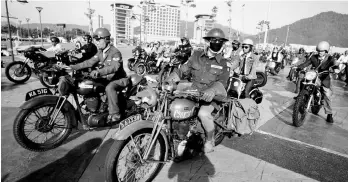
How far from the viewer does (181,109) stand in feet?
8.29

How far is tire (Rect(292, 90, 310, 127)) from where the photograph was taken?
→ 15.6 ft

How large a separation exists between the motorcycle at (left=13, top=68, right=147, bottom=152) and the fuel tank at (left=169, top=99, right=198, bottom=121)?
0.72m

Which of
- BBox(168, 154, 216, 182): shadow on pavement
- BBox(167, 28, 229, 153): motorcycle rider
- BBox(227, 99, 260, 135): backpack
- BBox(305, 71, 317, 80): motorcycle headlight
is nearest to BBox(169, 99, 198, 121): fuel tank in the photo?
BBox(167, 28, 229, 153): motorcycle rider

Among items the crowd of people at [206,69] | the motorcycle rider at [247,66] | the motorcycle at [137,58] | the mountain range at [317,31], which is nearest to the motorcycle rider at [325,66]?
the crowd of people at [206,69]

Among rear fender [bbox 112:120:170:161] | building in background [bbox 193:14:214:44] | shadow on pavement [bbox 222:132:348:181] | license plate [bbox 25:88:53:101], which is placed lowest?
shadow on pavement [bbox 222:132:348:181]

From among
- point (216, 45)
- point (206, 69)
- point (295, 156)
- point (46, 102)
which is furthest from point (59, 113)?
point (295, 156)

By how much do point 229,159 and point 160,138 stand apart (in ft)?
4.57

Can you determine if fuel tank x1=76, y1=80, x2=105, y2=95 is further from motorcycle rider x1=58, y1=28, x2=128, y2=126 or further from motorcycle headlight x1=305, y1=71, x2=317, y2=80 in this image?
motorcycle headlight x1=305, y1=71, x2=317, y2=80

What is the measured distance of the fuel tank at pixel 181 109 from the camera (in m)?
2.51

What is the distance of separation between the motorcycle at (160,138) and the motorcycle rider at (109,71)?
1331 millimetres

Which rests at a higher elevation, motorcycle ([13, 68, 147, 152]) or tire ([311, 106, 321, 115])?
motorcycle ([13, 68, 147, 152])

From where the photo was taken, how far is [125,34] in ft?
432

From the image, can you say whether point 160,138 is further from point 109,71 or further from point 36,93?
point 36,93

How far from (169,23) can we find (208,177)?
141 meters
